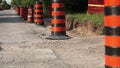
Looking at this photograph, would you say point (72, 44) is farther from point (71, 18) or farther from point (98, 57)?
point (71, 18)

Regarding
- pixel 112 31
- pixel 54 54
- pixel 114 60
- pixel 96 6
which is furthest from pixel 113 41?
pixel 96 6

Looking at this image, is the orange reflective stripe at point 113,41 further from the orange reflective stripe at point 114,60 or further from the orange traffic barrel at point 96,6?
the orange traffic barrel at point 96,6

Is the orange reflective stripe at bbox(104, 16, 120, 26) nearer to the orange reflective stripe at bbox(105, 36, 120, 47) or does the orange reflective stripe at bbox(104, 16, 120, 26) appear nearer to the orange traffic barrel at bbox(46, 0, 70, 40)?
the orange reflective stripe at bbox(105, 36, 120, 47)

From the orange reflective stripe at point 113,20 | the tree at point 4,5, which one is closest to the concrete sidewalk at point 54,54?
the orange reflective stripe at point 113,20

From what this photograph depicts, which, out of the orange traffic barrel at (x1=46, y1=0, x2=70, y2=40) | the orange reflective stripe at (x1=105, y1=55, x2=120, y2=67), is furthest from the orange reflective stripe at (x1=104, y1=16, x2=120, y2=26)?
the orange traffic barrel at (x1=46, y1=0, x2=70, y2=40)

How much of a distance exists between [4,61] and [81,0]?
51.9ft

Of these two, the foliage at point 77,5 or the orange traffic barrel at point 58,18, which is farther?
the foliage at point 77,5

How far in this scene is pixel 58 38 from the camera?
479 inches

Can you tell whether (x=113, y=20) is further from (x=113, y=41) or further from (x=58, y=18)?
(x=58, y=18)

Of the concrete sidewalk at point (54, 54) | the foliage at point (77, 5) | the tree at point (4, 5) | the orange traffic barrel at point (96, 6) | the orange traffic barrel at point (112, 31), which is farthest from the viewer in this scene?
the tree at point (4, 5)

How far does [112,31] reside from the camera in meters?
4.86

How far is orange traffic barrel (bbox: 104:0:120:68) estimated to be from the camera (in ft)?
15.8

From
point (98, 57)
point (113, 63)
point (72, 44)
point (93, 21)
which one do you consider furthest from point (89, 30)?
point (113, 63)

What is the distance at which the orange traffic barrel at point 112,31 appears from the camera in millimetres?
4809
